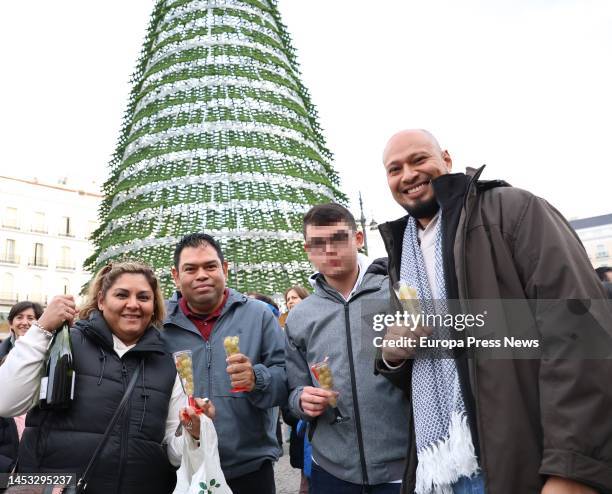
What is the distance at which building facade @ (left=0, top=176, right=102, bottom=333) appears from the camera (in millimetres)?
37844

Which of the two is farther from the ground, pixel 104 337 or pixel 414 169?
pixel 414 169

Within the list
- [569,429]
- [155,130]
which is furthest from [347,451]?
[155,130]

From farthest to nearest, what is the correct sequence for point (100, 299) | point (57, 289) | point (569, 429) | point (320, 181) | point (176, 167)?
point (57, 289), point (320, 181), point (176, 167), point (100, 299), point (569, 429)

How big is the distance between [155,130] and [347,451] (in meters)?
6.26

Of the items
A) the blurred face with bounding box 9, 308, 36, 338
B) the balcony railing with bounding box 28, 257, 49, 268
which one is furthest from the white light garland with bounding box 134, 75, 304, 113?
the balcony railing with bounding box 28, 257, 49, 268

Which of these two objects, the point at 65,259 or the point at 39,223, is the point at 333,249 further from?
the point at 65,259

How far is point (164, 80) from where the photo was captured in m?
7.53

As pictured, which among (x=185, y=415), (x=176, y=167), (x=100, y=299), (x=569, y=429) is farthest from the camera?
(x=176, y=167)

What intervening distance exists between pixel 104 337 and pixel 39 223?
141 ft

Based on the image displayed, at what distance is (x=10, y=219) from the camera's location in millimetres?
38156

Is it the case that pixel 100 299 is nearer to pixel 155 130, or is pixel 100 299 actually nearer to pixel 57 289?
pixel 155 130

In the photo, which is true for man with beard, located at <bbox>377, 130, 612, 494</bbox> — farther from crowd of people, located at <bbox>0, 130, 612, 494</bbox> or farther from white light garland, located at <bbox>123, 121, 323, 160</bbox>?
white light garland, located at <bbox>123, 121, 323, 160</bbox>

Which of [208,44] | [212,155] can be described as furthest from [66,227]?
[212,155]

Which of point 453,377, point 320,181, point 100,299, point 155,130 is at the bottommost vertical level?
point 453,377
